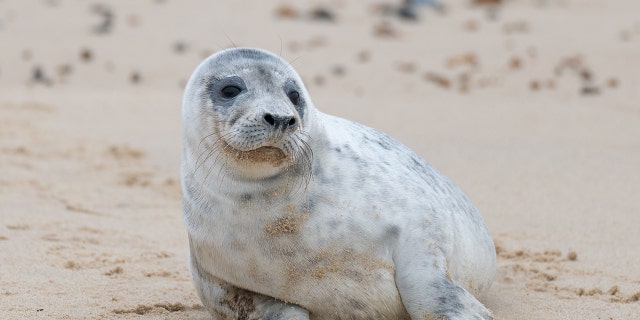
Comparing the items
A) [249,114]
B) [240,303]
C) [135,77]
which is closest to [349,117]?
[135,77]

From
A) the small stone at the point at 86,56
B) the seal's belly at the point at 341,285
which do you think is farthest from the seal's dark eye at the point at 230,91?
the small stone at the point at 86,56

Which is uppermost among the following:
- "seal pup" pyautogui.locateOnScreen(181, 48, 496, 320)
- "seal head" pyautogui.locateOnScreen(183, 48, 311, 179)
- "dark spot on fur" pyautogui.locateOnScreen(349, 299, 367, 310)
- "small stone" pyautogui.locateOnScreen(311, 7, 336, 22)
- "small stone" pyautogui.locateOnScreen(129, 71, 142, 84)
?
"small stone" pyautogui.locateOnScreen(311, 7, 336, 22)

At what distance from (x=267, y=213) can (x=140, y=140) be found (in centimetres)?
407

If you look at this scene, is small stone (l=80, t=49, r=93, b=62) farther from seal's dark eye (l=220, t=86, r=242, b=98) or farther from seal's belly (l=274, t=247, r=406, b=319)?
seal's belly (l=274, t=247, r=406, b=319)

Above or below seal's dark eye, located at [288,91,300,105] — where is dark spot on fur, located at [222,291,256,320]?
below

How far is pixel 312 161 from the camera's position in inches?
133

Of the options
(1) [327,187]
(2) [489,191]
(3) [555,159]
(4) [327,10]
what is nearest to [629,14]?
(4) [327,10]

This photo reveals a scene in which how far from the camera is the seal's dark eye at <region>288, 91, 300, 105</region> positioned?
3340mm

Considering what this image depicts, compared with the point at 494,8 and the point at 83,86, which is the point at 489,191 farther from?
the point at 494,8

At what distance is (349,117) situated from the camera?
740 cm

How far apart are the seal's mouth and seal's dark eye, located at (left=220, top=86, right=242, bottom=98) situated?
0.72 ft

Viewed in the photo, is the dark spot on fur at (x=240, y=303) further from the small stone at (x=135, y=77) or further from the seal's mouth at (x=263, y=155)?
the small stone at (x=135, y=77)

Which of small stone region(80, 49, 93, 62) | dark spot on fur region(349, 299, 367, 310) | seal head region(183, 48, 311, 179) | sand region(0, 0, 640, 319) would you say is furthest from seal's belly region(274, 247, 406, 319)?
small stone region(80, 49, 93, 62)

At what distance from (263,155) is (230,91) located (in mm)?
290
